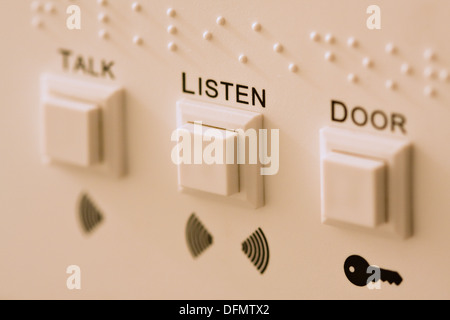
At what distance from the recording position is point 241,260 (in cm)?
86

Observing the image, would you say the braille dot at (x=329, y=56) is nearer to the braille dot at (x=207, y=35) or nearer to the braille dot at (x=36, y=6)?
the braille dot at (x=207, y=35)

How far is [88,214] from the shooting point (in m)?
0.96

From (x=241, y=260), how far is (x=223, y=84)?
6.8 inches

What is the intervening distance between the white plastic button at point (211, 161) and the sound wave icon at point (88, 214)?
0.17 metres

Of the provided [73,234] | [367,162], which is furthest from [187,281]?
[367,162]

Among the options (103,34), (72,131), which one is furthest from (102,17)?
(72,131)

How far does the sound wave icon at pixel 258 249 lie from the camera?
0.84m

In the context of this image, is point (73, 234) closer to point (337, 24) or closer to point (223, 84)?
point (223, 84)

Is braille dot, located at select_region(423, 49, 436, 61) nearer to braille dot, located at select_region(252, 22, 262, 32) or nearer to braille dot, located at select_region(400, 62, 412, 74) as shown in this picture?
braille dot, located at select_region(400, 62, 412, 74)

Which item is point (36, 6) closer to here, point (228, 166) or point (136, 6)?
point (136, 6)

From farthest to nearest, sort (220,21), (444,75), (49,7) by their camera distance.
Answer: (49,7) < (220,21) < (444,75)

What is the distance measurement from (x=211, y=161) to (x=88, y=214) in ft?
0.71

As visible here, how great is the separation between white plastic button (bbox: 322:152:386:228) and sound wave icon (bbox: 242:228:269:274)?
0.34ft
